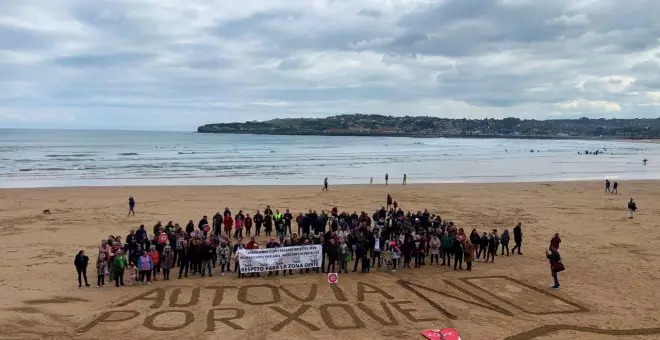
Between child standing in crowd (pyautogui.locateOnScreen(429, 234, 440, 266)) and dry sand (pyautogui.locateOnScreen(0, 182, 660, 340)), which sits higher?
child standing in crowd (pyautogui.locateOnScreen(429, 234, 440, 266))

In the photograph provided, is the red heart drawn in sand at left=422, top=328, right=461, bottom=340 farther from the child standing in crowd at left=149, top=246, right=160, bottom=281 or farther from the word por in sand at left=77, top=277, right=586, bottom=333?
the child standing in crowd at left=149, top=246, right=160, bottom=281

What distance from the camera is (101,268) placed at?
15.6 metres

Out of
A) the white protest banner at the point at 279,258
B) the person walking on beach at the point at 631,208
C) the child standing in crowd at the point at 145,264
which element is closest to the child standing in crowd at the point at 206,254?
the white protest banner at the point at 279,258

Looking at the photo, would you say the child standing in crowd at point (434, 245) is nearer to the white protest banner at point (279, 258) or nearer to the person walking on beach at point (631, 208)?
the white protest banner at point (279, 258)

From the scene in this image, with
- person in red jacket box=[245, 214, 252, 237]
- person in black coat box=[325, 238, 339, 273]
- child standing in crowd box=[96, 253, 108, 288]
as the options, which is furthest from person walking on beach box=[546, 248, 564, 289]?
child standing in crowd box=[96, 253, 108, 288]

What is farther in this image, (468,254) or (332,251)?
(468,254)

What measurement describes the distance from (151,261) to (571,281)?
13672mm

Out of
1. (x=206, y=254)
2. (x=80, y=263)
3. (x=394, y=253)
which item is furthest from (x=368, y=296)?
(x=80, y=263)

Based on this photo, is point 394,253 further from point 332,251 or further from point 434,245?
point 332,251

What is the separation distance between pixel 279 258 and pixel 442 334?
699 cm

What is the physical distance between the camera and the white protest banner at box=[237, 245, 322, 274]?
16.8 meters

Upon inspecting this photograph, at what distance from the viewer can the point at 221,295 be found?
14930mm

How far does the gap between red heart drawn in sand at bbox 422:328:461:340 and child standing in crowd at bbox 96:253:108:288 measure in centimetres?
1004

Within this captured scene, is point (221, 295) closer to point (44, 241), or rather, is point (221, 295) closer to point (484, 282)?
point (484, 282)
